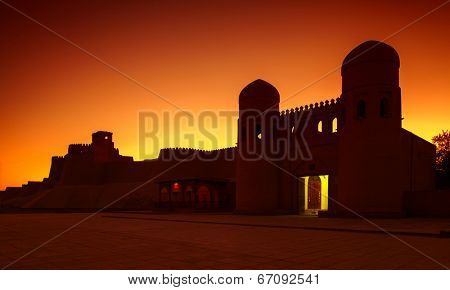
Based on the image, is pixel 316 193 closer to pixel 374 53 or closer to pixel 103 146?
pixel 374 53

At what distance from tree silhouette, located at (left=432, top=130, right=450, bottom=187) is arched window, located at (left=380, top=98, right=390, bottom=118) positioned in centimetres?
1362

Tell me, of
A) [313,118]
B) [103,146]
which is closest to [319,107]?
[313,118]

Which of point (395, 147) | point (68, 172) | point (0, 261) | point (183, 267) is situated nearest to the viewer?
point (183, 267)

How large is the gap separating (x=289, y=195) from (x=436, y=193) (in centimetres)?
905

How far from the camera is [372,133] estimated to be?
2014 cm

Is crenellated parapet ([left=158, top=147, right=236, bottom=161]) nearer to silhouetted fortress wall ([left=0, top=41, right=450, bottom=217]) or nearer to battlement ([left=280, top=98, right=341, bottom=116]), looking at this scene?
silhouetted fortress wall ([left=0, top=41, right=450, bottom=217])

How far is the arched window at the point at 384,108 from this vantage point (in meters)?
20.2

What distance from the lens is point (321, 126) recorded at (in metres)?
25.8

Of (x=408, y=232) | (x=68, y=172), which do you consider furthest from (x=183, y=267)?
(x=68, y=172)

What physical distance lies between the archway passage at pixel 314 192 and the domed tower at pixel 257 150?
14.2 feet

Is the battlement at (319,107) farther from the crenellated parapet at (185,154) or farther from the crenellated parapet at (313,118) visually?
the crenellated parapet at (185,154)

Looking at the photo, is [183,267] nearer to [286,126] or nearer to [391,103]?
[391,103]

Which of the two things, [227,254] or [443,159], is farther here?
[443,159]

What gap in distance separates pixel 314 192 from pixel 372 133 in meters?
10.9
